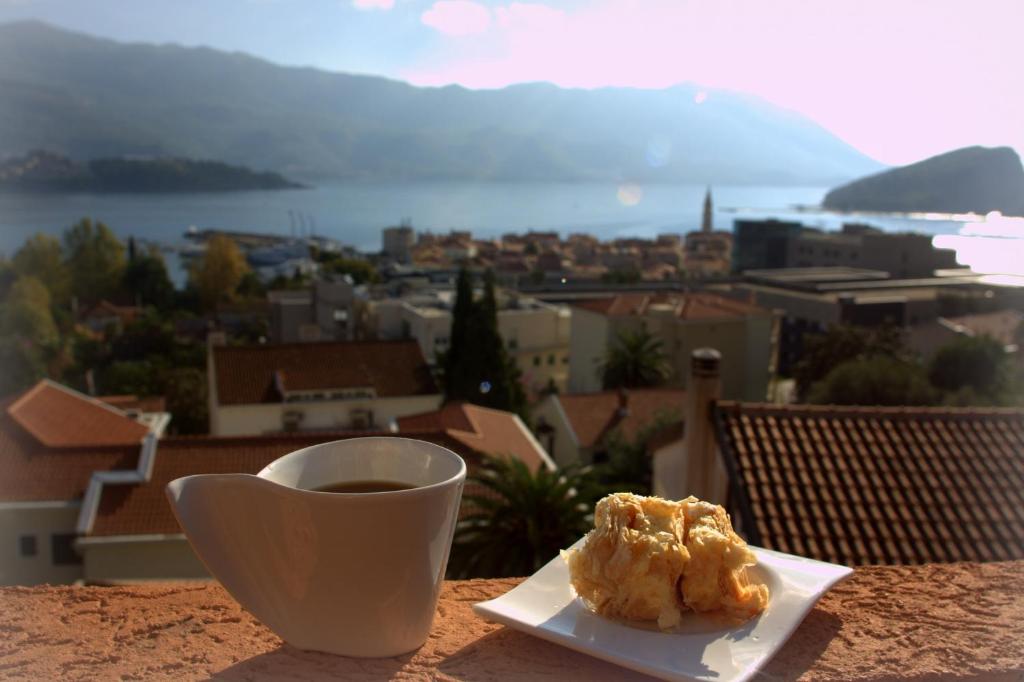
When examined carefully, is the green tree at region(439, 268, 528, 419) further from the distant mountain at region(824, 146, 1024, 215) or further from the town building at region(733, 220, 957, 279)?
the distant mountain at region(824, 146, 1024, 215)

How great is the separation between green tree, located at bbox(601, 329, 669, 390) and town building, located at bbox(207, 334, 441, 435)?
192 inches

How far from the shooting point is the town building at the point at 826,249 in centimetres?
1906

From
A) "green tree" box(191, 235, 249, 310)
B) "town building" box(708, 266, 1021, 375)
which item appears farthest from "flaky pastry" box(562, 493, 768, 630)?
"green tree" box(191, 235, 249, 310)

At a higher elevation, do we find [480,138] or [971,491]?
[480,138]

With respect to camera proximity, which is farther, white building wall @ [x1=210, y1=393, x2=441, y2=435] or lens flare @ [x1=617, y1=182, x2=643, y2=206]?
lens flare @ [x1=617, y1=182, x2=643, y2=206]

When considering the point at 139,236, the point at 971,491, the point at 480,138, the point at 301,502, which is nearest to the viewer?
the point at 301,502

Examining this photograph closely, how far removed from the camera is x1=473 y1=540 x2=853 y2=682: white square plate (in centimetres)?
55

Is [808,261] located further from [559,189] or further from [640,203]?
[559,189]

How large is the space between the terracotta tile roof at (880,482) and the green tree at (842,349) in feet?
43.3

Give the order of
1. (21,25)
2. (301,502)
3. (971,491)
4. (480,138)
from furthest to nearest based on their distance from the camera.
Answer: (480,138), (971,491), (21,25), (301,502)

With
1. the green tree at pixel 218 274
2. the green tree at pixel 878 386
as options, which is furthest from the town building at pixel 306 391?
the green tree at pixel 218 274

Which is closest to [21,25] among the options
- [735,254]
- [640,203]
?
[735,254]

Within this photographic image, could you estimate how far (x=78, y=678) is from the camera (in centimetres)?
55

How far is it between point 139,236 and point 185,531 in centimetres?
5301
